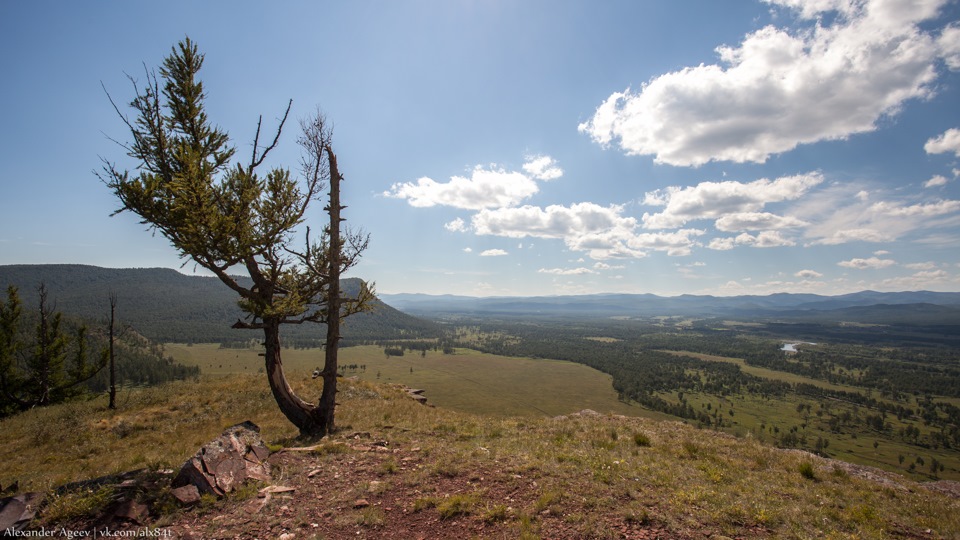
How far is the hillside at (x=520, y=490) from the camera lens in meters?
8.58

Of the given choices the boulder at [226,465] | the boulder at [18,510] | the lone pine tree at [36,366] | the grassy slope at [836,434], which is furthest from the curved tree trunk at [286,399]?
the grassy slope at [836,434]

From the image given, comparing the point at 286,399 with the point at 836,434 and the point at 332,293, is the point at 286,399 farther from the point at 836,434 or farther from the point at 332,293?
the point at 836,434

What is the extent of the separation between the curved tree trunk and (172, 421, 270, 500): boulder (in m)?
3.69

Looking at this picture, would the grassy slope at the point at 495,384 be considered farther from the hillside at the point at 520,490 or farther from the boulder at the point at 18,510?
the boulder at the point at 18,510

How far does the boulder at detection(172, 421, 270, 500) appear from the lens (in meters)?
10.2

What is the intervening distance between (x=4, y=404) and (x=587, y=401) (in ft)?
465

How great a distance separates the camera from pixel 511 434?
1780 cm

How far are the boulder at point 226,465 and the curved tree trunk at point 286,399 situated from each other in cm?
369

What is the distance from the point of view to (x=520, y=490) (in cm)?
1027

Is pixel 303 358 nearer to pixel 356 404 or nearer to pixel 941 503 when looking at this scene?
pixel 356 404

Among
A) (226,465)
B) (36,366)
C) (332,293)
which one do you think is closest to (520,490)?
(226,465)

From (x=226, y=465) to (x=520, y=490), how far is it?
876 cm

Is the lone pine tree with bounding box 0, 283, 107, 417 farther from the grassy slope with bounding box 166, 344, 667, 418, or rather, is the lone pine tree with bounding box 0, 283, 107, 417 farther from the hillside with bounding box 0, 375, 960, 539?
the grassy slope with bounding box 166, 344, 667, 418

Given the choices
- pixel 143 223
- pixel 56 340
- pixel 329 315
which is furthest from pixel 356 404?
pixel 56 340
